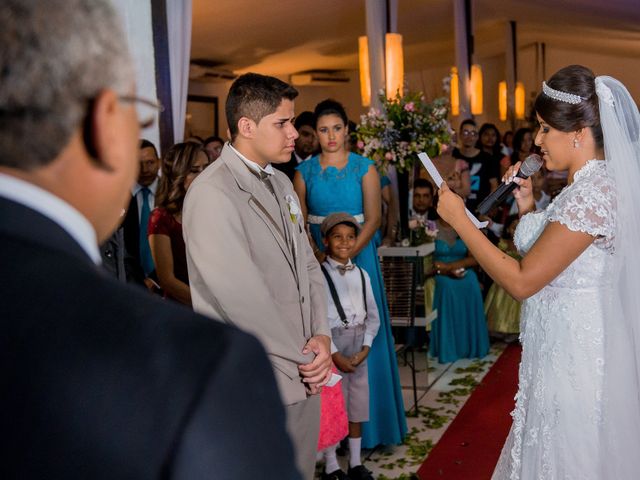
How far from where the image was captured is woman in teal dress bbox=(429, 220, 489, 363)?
582 centimetres

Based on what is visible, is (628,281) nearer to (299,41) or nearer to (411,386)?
(411,386)

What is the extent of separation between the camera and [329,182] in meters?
4.02

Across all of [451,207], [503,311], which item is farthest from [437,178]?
[503,311]

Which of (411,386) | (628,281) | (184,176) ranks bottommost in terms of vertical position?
(411,386)

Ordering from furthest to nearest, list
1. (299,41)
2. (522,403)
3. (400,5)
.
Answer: (299,41), (400,5), (522,403)

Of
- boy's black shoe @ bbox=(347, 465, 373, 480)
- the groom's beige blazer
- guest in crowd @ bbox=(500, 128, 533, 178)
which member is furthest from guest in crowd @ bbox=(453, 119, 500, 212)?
the groom's beige blazer

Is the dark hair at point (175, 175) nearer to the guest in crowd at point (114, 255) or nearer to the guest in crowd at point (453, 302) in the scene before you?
the guest in crowd at point (114, 255)

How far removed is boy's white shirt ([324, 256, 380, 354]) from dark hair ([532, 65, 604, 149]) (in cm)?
150

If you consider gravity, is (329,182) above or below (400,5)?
below

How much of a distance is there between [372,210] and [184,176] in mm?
1027

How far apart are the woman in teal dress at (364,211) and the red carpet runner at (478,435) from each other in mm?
277

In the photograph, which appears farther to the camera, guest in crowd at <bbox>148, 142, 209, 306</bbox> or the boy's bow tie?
the boy's bow tie

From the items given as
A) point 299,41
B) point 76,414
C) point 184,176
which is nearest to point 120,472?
point 76,414

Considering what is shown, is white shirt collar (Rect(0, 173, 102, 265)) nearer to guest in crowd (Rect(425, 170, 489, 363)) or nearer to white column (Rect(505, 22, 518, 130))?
guest in crowd (Rect(425, 170, 489, 363))
